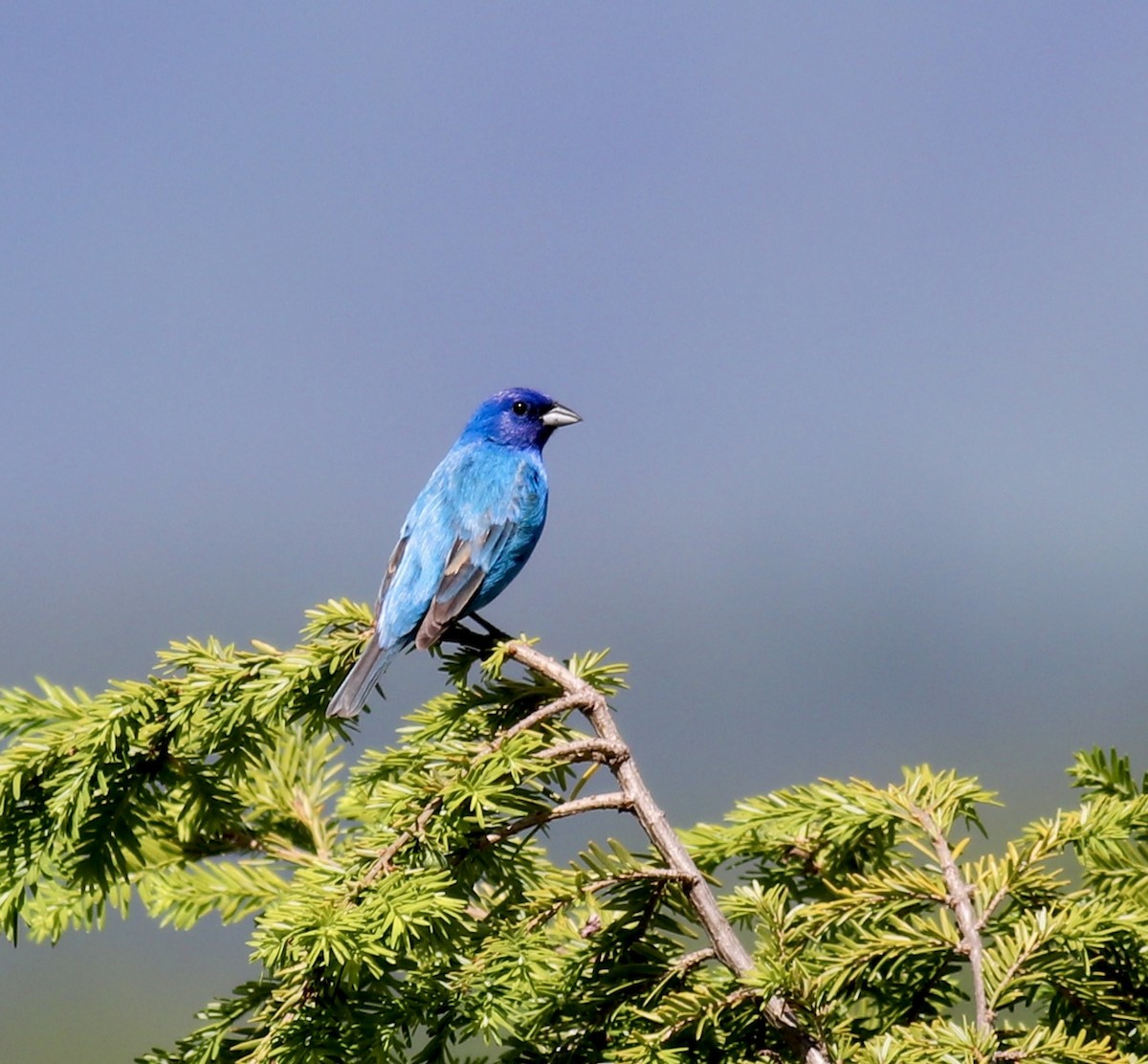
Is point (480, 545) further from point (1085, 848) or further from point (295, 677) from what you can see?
point (1085, 848)

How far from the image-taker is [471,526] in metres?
4.77

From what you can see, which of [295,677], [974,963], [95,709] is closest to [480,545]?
[295,677]

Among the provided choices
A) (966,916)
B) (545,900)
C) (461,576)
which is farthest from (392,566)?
(966,916)

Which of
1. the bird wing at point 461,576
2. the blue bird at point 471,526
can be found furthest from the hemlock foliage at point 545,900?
the bird wing at point 461,576

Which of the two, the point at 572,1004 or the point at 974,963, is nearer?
the point at 974,963

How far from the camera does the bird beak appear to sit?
5852mm

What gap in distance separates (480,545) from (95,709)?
85.7 inches

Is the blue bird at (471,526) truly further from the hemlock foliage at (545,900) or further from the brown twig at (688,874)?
the brown twig at (688,874)

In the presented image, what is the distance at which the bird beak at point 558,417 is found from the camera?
585 cm

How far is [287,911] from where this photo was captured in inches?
81.4

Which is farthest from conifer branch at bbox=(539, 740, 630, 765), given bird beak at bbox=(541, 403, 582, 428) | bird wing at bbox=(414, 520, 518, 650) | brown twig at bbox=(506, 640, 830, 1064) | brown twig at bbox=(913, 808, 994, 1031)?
bird beak at bbox=(541, 403, 582, 428)

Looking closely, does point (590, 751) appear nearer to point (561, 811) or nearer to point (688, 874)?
point (561, 811)

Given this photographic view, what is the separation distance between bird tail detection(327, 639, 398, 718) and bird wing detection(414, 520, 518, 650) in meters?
0.58

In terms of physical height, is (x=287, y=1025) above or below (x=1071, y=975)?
below
